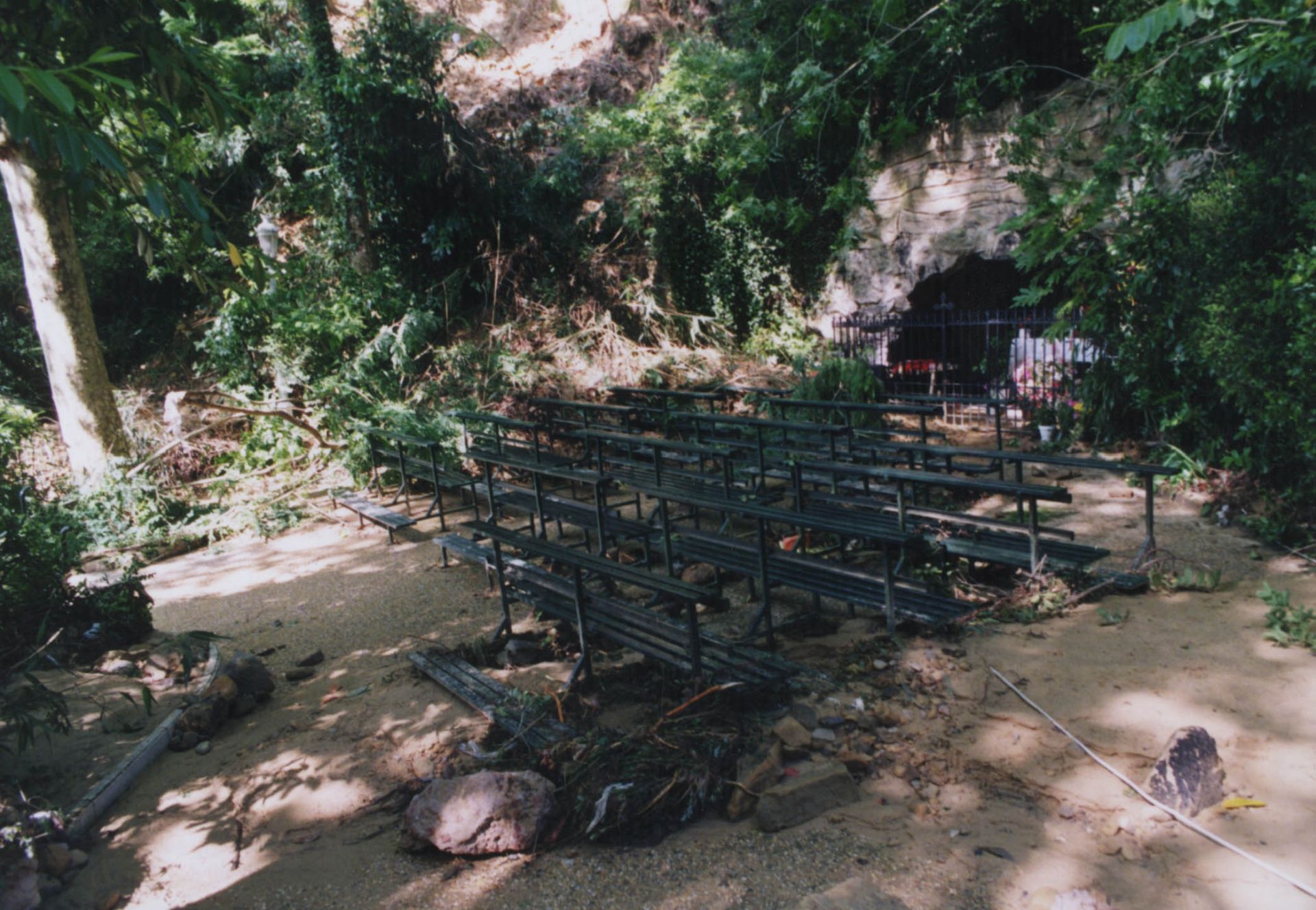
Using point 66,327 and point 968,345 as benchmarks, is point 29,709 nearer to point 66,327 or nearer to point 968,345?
point 66,327

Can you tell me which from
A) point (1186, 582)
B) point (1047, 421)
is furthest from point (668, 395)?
point (1186, 582)

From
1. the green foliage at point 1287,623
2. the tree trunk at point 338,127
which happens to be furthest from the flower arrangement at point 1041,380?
the tree trunk at point 338,127

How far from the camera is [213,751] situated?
407cm

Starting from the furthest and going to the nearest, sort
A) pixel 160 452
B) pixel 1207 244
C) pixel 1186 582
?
pixel 160 452 < pixel 1207 244 < pixel 1186 582

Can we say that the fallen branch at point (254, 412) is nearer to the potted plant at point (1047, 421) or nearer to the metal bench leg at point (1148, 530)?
the metal bench leg at point (1148, 530)

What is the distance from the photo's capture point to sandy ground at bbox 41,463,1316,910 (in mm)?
2674

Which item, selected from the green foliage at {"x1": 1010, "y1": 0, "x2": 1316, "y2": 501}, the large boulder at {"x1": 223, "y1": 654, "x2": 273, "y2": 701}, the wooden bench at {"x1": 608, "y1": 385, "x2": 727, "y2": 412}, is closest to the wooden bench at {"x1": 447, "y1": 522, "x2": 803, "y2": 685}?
the large boulder at {"x1": 223, "y1": 654, "x2": 273, "y2": 701}

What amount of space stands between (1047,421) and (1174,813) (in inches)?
306

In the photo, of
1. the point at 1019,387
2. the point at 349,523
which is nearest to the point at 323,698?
the point at 349,523

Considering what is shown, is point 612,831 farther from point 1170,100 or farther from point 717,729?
point 1170,100

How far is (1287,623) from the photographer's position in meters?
4.21

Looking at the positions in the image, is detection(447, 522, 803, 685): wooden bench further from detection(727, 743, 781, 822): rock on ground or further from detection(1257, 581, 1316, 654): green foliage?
detection(1257, 581, 1316, 654): green foliage

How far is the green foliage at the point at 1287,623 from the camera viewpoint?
13.4 feet

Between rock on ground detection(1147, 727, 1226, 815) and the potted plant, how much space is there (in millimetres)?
7181
